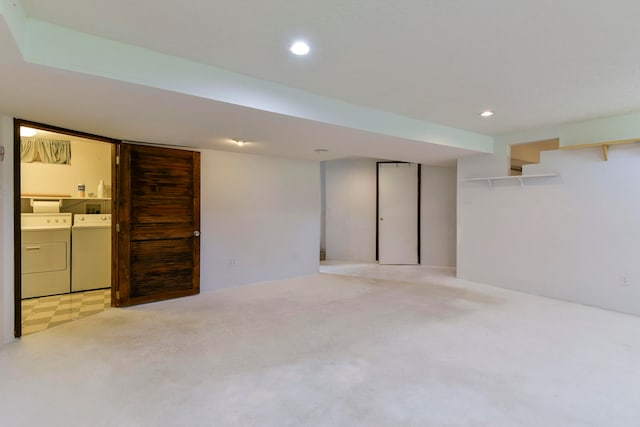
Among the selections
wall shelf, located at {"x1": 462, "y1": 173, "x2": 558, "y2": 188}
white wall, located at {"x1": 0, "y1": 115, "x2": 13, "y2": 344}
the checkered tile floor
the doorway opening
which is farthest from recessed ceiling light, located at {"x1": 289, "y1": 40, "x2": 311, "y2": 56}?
the doorway opening

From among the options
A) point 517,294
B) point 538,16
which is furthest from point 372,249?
point 538,16

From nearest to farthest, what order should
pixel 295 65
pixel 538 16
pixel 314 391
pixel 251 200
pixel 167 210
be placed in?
pixel 538 16
pixel 314 391
pixel 295 65
pixel 167 210
pixel 251 200

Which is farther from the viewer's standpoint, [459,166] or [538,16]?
[459,166]

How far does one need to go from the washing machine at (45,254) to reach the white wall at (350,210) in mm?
5090

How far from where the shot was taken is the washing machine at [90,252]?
187 inches

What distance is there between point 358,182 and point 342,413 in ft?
20.1

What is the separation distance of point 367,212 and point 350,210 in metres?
0.42

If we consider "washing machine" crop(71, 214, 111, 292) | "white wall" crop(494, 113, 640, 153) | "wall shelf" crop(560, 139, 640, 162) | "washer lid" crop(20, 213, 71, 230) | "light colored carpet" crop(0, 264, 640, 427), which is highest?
"white wall" crop(494, 113, 640, 153)

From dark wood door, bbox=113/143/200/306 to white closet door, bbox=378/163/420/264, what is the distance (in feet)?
13.5

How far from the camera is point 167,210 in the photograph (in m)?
4.40

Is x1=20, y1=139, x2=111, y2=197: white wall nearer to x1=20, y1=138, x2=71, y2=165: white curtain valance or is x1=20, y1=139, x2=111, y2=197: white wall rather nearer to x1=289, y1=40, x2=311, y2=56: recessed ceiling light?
x1=20, y1=138, x2=71, y2=165: white curtain valance

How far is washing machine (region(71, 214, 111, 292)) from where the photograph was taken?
474cm

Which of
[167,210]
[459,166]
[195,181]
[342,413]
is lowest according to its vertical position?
[342,413]

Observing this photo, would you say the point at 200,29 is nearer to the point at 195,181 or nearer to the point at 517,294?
the point at 195,181
